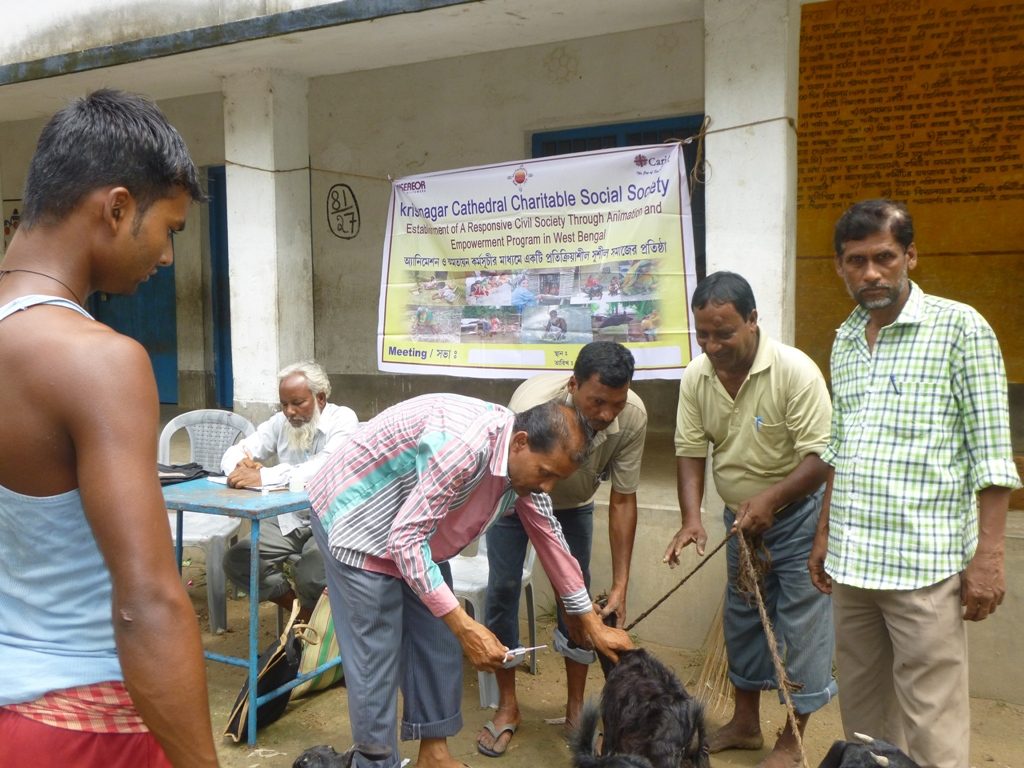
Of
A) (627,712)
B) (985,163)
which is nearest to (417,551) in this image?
(627,712)

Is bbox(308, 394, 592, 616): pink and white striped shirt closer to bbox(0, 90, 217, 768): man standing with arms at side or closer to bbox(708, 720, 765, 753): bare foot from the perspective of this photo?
bbox(708, 720, 765, 753): bare foot

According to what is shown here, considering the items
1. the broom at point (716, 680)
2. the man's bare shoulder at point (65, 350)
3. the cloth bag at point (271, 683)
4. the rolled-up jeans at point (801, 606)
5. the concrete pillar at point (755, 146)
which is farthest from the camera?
the concrete pillar at point (755, 146)

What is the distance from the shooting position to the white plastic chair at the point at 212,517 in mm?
5070

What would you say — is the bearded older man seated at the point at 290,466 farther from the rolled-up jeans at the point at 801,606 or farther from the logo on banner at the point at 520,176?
the rolled-up jeans at the point at 801,606

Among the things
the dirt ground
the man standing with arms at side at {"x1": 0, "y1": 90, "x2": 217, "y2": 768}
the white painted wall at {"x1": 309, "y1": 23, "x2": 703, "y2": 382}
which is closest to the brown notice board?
the white painted wall at {"x1": 309, "y1": 23, "x2": 703, "y2": 382}

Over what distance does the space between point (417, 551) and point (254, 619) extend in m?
1.69

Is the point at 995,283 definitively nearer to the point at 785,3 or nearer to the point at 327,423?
the point at 785,3

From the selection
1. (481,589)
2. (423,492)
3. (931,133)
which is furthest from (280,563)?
(931,133)

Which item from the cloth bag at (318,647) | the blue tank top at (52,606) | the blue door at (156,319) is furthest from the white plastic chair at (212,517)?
the blue door at (156,319)

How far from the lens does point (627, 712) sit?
2787 millimetres

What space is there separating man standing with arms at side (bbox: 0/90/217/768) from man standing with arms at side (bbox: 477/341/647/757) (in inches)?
87.1

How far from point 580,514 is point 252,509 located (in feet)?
4.75

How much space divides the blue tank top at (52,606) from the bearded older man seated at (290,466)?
116 inches

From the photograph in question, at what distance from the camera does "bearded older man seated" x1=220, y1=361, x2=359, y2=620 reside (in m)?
4.44
